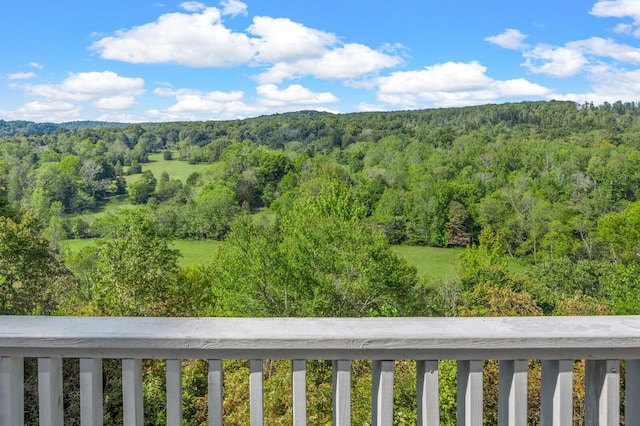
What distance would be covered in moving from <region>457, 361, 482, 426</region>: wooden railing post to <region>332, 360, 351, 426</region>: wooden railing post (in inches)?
8.1

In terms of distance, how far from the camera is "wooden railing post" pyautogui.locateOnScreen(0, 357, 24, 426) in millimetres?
924

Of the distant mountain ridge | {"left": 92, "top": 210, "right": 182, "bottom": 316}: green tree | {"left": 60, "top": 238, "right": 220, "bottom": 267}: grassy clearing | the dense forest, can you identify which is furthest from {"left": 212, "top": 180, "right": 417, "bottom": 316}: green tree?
the distant mountain ridge

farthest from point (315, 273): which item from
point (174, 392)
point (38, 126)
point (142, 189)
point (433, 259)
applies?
point (38, 126)

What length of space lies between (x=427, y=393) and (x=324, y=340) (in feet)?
0.74

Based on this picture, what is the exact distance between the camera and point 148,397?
793 centimetres

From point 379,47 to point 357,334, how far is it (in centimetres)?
6547

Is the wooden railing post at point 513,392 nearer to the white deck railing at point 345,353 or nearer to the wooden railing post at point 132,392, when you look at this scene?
the white deck railing at point 345,353

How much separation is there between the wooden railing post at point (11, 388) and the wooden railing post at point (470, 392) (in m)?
0.80

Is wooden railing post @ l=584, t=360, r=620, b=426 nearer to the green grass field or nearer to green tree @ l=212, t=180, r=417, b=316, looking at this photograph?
green tree @ l=212, t=180, r=417, b=316

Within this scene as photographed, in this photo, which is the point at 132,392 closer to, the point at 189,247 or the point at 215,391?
the point at 215,391

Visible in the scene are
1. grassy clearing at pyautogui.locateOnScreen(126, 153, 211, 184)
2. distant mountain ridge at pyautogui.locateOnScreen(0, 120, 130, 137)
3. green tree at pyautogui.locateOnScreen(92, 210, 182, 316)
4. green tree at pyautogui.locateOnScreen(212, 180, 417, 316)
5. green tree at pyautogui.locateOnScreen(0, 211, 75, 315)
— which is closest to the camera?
green tree at pyautogui.locateOnScreen(0, 211, 75, 315)

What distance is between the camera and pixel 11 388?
3.07ft

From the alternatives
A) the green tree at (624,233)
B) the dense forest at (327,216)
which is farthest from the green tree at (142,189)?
the green tree at (624,233)

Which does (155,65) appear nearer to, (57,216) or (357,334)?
(57,216)
